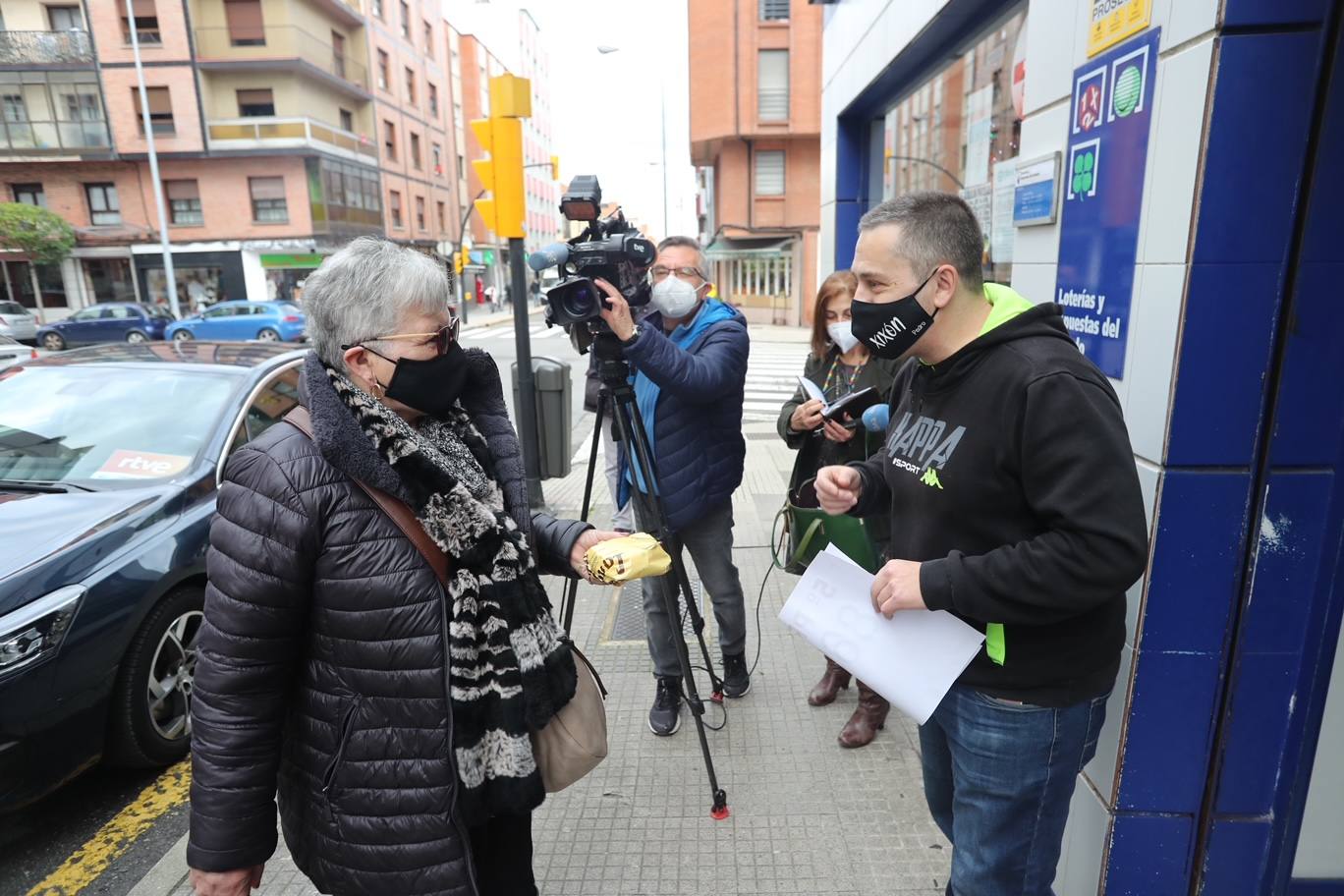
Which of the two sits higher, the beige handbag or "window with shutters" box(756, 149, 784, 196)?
"window with shutters" box(756, 149, 784, 196)

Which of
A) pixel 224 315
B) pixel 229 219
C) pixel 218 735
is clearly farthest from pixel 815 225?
pixel 218 735

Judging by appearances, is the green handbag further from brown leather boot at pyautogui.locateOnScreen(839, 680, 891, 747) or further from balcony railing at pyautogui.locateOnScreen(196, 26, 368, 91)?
balcony railing at pyautogui.locateOnScreen(196, 26, 368, 91)

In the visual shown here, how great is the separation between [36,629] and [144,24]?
118 feet

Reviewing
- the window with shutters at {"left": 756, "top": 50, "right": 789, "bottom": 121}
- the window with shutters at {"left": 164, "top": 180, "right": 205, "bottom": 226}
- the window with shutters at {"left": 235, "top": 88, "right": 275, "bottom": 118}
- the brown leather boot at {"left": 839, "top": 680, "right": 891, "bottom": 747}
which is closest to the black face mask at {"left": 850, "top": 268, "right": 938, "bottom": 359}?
the brown leather boot at {"left": 839, "top": 680, "right": 891, "bottom": 747}

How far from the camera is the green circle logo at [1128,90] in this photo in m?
1.79

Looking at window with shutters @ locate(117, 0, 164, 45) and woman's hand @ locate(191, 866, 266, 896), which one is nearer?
woman's hand @ locate(191, 866, 266, 896)

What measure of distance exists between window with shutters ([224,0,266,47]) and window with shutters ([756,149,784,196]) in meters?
19.2

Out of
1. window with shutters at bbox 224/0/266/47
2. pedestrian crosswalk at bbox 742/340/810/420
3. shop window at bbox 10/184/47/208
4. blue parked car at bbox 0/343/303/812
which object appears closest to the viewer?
blue parked car at bbox 0/343/303/812

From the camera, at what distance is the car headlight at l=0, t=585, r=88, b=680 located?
2648mm

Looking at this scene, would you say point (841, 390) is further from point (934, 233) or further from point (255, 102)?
point (255, 102)

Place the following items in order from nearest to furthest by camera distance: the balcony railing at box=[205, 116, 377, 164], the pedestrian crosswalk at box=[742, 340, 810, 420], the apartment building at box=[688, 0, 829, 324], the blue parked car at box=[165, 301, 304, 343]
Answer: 1. the pedestrian crosswalk at box=[742, 340, 810, 420]
2. the blue parked car at box=[165, 301, 304, 343]
3. the apartment building at box=[688, 0, 829, 324]
4. the balcony railing at box=[205, 116, 377, 164]

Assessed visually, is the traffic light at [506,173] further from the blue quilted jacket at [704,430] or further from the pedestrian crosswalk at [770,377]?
the pedestrian crosswalk at [770,377]

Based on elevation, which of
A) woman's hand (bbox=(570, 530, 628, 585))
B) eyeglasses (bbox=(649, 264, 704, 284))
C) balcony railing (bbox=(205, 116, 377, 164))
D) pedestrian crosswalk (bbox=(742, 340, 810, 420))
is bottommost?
pedestrian crosswalk (bbox=(742, 340, 810, 420))

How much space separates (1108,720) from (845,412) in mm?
1292
